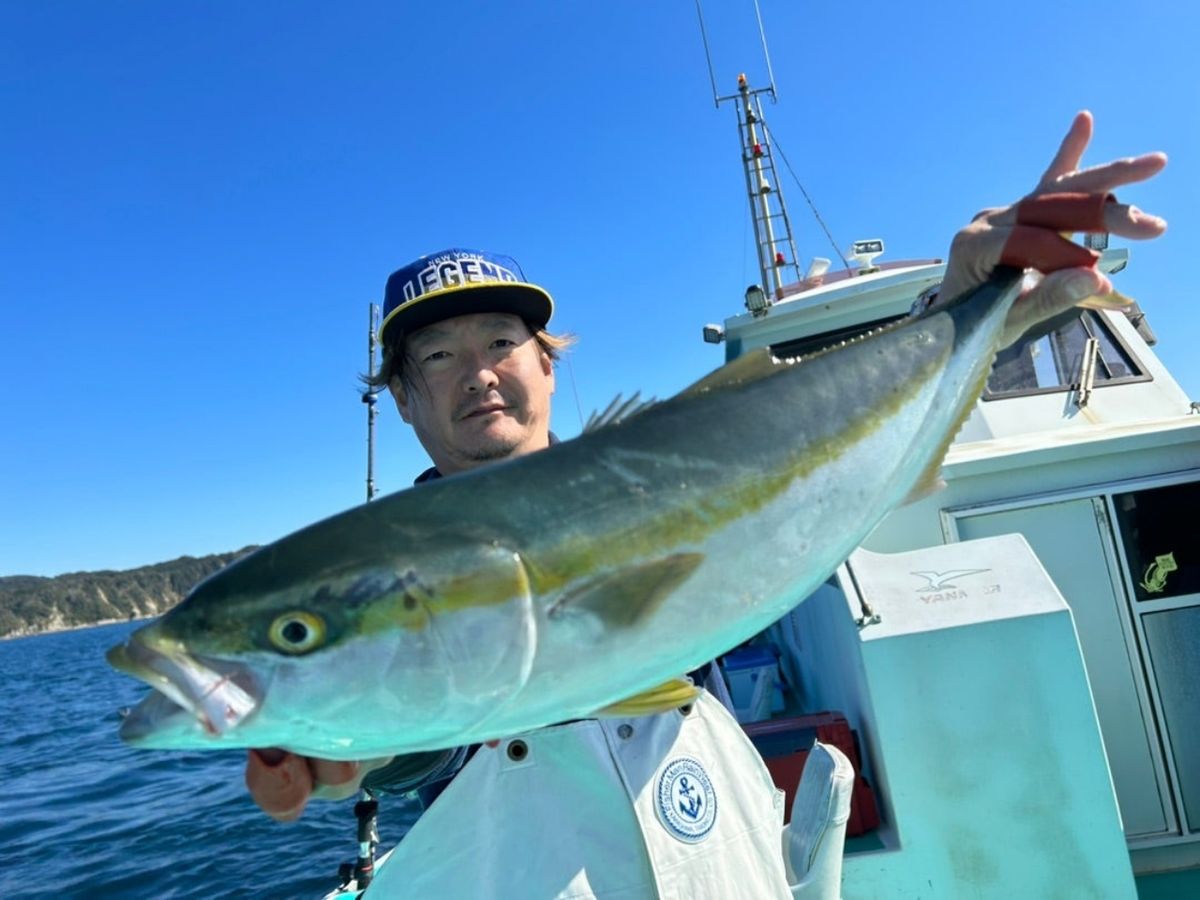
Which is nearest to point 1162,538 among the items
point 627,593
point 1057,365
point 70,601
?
point 1057,365

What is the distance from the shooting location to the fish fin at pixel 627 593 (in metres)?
1.58

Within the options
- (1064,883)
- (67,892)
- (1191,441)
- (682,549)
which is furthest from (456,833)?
(67,892)

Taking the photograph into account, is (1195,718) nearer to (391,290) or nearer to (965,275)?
(965,275)

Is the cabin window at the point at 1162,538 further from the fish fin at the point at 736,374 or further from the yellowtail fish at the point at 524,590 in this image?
the fish fin at the point at 736,374

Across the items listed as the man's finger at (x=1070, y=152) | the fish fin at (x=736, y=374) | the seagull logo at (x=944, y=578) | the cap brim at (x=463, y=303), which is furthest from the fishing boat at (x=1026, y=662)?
the cap brim at (x=463, y=303)

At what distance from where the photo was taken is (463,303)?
9.32 feet

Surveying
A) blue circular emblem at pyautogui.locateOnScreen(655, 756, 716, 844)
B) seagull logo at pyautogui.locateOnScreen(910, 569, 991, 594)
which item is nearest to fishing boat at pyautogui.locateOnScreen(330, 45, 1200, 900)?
seagull logo at pyautogui.locateOnScreen(910, 569, 991, 594)

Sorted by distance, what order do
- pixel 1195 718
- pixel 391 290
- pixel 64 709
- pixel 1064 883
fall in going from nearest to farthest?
pixel 391 290 → pixel 1064 883 → pixel 1195 718 → pixel 64 709

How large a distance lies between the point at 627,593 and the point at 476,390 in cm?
136

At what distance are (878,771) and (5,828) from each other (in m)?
13.4

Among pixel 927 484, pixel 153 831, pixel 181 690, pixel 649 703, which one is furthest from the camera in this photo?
pixel 153 831

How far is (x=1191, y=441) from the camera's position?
185 inches

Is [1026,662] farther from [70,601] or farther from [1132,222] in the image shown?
[70,601]

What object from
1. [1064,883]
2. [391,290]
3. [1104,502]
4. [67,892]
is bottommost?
[67,892]
